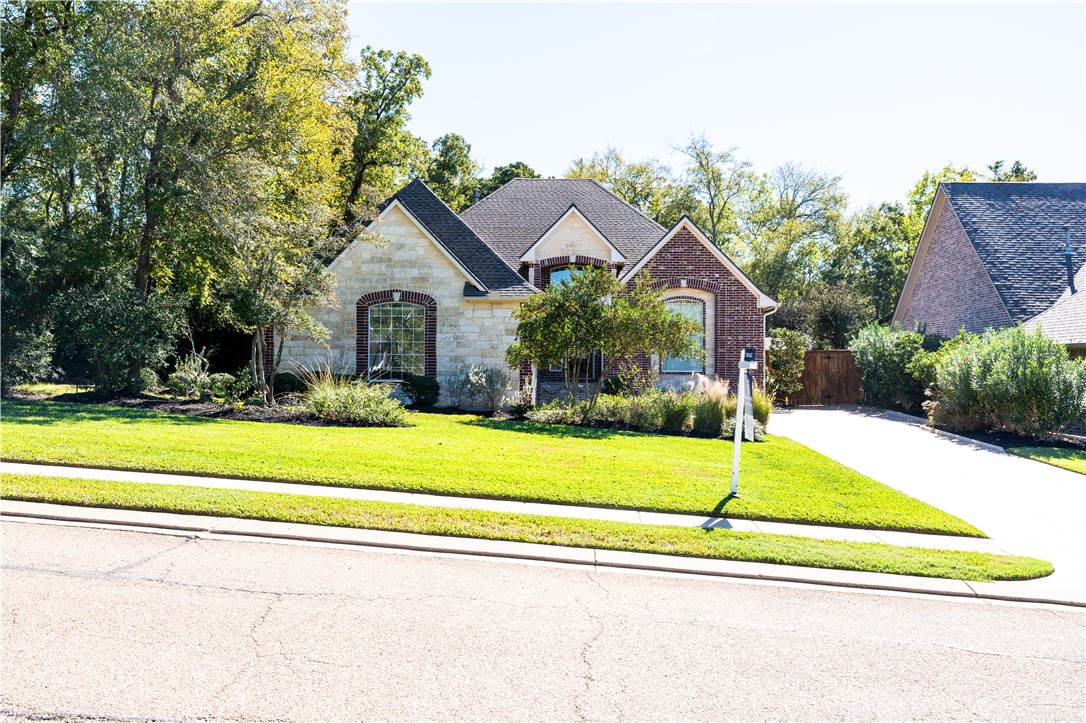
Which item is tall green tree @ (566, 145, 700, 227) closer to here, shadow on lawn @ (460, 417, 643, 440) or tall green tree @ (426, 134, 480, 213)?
tall green tree @ (426, 134, 480, 213)

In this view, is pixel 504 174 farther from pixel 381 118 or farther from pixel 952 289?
pixel 952 289

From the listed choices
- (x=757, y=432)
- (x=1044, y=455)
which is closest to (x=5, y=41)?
(x=757, y=432)

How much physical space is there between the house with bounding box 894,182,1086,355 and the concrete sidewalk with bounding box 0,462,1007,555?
1645 centimetres

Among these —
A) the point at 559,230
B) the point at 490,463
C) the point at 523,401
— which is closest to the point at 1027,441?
the point at 523,401

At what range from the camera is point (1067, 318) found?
828 inches

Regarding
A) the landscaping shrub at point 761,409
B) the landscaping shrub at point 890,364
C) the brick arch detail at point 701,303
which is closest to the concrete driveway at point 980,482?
the landscaping shrub at point 761,409

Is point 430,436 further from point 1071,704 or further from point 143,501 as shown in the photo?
point 1071,704

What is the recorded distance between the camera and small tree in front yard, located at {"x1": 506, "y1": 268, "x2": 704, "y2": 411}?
55.3ft

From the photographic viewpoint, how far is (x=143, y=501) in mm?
7699

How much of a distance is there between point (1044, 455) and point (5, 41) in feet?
90.8

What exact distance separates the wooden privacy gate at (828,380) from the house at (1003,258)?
13.0ft

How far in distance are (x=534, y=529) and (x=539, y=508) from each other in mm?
1021

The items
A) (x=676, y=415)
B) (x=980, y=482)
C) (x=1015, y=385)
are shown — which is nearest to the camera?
(x=980, y=482)

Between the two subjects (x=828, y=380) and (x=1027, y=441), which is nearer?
(x=1027, y=441)
